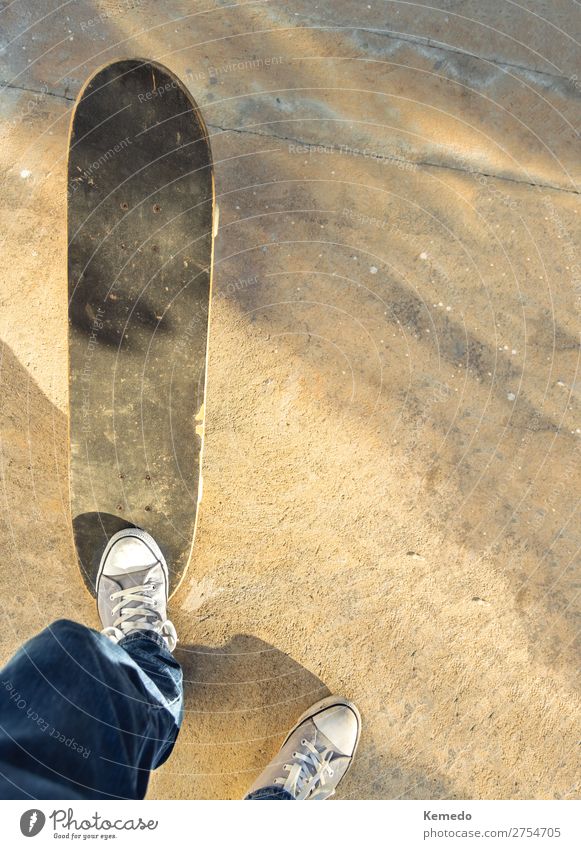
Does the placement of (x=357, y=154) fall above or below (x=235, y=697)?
above

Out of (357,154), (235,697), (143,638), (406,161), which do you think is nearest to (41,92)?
(357,154)

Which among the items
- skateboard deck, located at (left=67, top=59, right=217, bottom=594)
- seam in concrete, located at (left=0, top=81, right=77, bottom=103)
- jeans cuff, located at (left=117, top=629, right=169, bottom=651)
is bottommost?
jeans cuff, located at (left=117, top=629, right=169, bottom=651)

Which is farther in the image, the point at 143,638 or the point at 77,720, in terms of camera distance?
the point at 143,638

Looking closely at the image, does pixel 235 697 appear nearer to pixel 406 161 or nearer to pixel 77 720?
pixel 77 720

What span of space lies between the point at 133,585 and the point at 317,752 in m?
1.26

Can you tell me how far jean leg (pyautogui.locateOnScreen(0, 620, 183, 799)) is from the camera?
2023 mm

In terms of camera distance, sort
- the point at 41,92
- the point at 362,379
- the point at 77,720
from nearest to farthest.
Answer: the point at 77,720
the point at 41,92
the point at 362,379

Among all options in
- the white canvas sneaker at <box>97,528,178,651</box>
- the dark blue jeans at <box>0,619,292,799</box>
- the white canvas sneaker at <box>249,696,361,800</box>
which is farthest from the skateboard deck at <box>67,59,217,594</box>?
the white canvas sneaker at <box>249,696,361,800</box>

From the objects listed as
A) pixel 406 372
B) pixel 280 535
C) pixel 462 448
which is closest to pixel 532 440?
pixel 462 448

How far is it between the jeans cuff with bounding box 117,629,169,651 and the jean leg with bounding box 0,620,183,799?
0.60 feet

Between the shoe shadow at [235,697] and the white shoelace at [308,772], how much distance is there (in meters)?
0.15

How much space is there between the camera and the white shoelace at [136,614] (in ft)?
8.49

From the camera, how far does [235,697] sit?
2.75m

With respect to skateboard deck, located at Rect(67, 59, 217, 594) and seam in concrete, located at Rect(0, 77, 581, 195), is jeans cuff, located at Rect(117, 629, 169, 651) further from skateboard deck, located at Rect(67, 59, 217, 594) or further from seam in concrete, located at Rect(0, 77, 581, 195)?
seam in concrete, located at Rect(0, 77, 581, 195)
